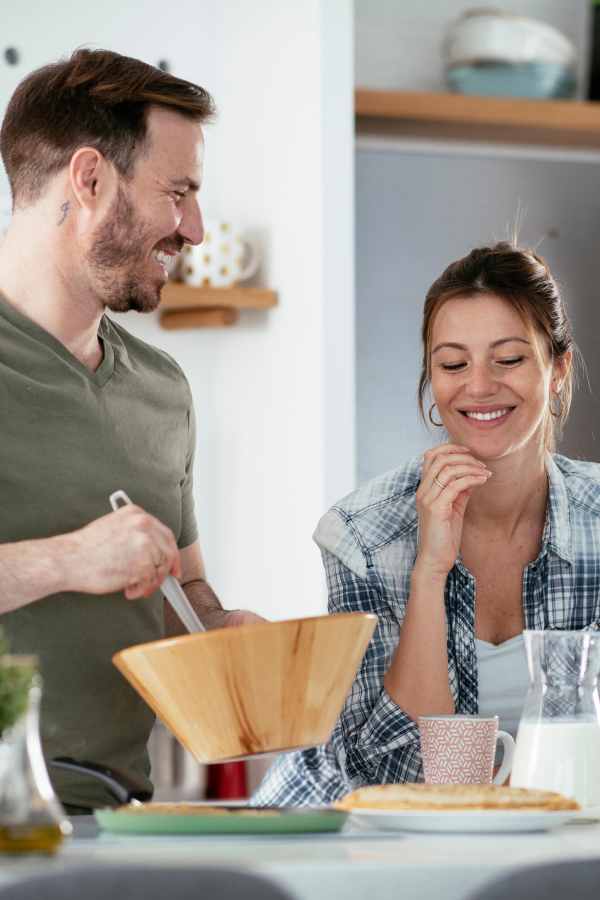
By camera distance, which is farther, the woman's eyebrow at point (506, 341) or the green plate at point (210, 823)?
the woman's eyebrow at point (506, 341)

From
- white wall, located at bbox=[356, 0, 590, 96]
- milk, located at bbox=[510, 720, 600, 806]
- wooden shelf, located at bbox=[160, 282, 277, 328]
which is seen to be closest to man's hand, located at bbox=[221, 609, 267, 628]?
milk, located at bbox=[510, 720, 600, 806]

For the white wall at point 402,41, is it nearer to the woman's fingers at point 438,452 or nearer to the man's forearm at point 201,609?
the woman's fingers at point 438,452

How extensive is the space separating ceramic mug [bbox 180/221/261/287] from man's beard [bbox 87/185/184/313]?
1141 millimetres

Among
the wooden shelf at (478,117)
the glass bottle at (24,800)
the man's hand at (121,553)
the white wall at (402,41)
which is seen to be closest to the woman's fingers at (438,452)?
the man's hand at (121,553)

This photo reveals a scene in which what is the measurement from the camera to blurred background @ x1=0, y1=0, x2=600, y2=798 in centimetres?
237

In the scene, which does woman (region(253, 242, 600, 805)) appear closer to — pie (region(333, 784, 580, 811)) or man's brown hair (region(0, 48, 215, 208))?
pie (region(333, 784, 580, 811))

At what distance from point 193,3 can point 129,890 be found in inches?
97.9

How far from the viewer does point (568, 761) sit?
88 cm

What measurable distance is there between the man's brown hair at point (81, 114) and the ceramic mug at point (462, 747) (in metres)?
0.71

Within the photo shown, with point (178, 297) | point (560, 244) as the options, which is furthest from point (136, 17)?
point (560, 244)

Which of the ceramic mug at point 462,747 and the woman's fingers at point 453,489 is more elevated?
the woman's fingers at point 453,489

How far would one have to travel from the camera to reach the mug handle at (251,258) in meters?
2.47

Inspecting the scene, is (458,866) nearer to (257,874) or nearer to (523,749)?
(257,874)

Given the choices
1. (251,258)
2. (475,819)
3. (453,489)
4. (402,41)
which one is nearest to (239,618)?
(453,489)
